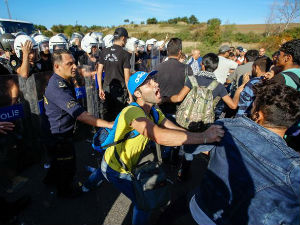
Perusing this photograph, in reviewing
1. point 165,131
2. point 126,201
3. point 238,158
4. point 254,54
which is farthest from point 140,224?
point 254,54

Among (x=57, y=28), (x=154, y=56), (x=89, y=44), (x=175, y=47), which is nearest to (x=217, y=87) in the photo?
(x=175, y=47)

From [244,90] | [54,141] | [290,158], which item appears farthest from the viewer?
[244,90]

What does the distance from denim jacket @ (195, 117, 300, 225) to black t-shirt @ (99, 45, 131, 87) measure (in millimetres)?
3633

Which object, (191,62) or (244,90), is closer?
(244,90)

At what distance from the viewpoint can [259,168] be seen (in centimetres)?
111

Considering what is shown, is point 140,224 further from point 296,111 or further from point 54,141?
point 296,111

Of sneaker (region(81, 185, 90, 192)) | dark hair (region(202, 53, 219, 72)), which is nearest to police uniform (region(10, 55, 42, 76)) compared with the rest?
sneaker (region(81, 185, 90, 192))

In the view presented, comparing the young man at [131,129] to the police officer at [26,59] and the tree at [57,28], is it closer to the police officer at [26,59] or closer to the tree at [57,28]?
the police officer at [26,59]

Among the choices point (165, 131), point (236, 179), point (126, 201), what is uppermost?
point (165, 131)

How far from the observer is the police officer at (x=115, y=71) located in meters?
4.43

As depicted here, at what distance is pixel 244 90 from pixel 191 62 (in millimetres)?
3488

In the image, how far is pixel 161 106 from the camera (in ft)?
11.8

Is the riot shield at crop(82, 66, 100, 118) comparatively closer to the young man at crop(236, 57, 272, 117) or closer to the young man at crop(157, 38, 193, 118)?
the young man at crop(157, 38, 193, 118)

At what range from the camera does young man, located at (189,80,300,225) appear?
1.04m
